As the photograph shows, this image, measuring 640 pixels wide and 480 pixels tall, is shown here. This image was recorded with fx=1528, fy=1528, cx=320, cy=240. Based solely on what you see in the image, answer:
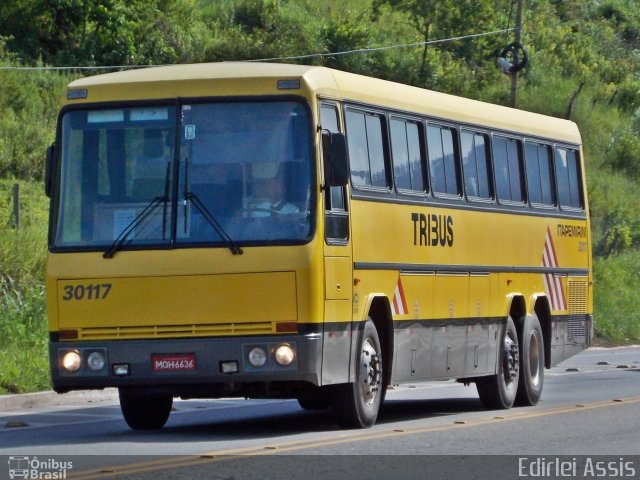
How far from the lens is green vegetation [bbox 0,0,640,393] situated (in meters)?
35.7

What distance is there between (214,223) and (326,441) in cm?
203

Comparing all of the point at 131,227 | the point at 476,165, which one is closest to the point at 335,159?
the point at 131,227

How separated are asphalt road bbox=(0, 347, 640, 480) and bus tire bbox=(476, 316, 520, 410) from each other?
11.4 inches

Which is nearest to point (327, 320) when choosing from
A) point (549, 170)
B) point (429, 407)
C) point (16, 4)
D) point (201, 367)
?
point (201, 367)

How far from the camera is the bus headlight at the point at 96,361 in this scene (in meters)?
12.8

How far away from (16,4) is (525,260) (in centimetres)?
2551

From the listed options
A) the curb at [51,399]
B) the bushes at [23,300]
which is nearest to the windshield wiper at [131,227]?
the curb at [51,399]

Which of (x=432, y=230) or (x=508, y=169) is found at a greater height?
(x=508, y=169)

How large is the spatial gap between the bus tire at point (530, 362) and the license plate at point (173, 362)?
6019 mm

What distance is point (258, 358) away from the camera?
12.6 m

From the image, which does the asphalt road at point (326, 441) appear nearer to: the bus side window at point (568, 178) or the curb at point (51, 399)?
the curb at point (51, 399)

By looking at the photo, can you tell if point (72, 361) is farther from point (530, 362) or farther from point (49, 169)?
point (530, 362)

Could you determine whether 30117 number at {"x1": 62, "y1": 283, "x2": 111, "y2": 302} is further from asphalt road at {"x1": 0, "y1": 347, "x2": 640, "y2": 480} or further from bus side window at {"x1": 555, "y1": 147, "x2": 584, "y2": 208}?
bus side window at {"x1": 555, "y1": 147, "x2": 584, "y2": 208}

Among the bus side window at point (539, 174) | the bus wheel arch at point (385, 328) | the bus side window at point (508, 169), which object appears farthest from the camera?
the bus side window at point (539, 174)
